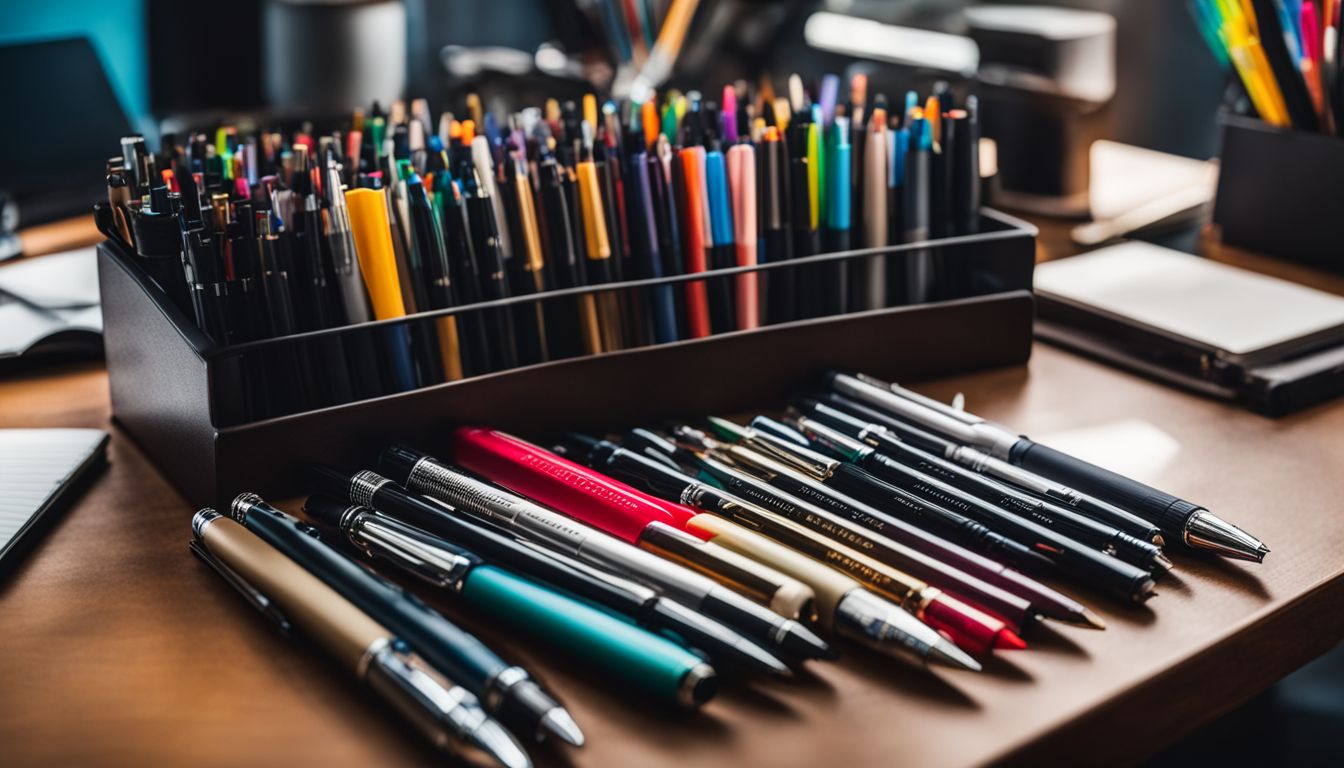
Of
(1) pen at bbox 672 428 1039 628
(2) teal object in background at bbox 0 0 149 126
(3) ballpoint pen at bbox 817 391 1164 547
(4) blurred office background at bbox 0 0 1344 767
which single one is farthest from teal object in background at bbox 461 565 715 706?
(2) teal object in background at bbox 0 0 149 126

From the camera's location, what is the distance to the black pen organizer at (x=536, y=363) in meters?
0.62

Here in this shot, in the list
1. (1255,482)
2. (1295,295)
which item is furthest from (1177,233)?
(1255,482)

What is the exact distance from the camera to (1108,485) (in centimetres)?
62

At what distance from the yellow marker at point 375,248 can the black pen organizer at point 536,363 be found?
20 millimetres

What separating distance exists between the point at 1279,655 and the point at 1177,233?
25.6 inches

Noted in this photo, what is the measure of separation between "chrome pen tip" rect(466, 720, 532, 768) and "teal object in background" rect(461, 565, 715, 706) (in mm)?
55

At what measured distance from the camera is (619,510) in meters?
0.58

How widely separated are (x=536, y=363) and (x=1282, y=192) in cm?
67

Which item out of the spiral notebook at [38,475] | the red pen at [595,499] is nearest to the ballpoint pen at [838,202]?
the red pen at [595,499]

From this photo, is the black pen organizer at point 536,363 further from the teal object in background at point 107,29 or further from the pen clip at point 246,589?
the teal object in background at point 107,29

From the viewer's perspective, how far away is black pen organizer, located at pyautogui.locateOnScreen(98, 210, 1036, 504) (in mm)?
622

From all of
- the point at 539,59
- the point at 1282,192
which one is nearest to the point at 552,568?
the point at 1282,192

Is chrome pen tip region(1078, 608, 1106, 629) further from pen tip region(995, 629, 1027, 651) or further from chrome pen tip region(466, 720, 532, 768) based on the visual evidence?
chrome pen tip region(466, 720, 532, 768)

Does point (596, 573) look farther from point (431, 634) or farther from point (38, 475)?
point (38, 475)
